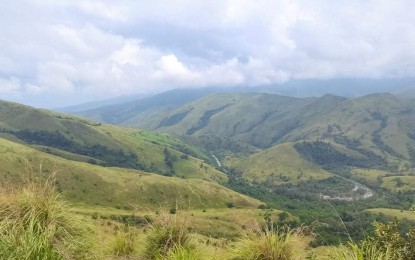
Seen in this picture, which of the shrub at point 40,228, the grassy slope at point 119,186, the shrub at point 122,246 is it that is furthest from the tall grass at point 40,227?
the grassy slope at point 119,186

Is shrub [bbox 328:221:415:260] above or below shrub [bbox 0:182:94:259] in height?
below

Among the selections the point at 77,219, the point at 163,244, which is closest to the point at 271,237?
the point at 163,244

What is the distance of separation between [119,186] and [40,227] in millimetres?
165204

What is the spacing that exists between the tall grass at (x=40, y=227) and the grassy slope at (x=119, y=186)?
137 m

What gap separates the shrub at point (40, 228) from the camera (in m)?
8.38

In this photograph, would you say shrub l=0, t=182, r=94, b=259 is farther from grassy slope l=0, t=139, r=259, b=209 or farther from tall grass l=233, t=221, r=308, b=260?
grassy slope l=0, t=139, r=259, b=209

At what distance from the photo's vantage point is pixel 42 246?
8.46 m

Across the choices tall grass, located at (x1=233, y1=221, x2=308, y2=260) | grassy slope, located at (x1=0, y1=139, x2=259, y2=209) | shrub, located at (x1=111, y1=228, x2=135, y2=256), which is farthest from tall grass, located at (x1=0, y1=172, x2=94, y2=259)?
grassy slope, located at (x1=0, y1=139, x2=259, y2=209)

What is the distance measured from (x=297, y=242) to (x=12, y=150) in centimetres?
17476

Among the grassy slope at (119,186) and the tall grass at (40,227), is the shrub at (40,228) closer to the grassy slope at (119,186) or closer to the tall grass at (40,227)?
the tall grass at (40,227)

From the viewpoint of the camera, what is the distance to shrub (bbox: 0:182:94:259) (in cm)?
838

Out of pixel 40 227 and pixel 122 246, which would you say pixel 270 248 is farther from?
pixel 40 227

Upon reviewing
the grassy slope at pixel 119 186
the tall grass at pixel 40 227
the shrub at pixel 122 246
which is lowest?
the grassy slope at pixel 119 186

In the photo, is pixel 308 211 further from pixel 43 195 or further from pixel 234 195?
pixel 43 195
